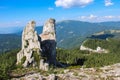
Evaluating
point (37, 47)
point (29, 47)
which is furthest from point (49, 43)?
point (29, 47)

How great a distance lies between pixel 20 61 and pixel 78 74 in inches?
3418

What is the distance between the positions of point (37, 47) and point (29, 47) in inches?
231

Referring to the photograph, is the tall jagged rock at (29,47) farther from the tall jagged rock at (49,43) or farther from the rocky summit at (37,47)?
the tall jagged rock at (49,43)

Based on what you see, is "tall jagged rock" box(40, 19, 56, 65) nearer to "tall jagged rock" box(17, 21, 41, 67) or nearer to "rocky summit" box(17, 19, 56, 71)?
"rocky summit" box(17, 19, 56, 71)

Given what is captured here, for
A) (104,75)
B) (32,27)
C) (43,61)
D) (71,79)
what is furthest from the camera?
(32,27)

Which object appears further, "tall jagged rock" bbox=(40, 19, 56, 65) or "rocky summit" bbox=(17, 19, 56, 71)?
"tall jagged rock" bbox=(40, 19, 56, 65)

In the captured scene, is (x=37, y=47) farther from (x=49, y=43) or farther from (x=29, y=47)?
(x=49, y=43)

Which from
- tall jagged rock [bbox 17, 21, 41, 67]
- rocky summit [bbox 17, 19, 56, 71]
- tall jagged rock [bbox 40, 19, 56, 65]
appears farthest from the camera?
tall jagged rock [bbox 40, 19, 56, 65]

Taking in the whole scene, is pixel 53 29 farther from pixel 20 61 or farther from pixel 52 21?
pixel 20 61

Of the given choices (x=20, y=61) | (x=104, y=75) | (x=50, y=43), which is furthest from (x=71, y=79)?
(x=50, y=43)

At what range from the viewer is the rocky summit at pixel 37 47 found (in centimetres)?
14025

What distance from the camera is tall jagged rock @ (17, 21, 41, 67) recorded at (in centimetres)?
13950

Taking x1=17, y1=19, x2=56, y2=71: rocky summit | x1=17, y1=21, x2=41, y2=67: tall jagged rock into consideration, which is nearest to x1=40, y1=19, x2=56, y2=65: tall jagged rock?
x1=17, y1=19, x2=56, y2=71: rocky summit

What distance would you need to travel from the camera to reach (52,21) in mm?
163625
